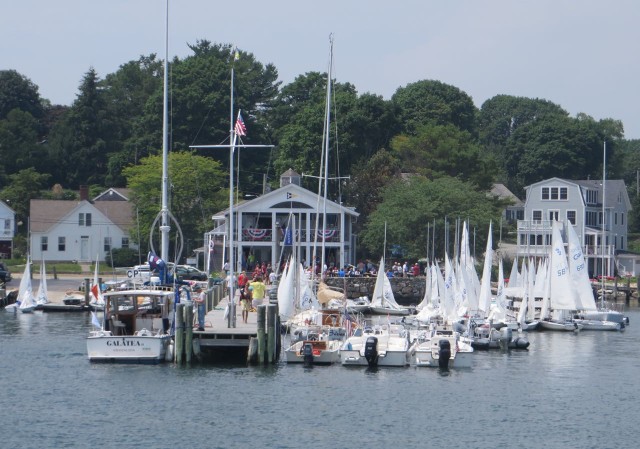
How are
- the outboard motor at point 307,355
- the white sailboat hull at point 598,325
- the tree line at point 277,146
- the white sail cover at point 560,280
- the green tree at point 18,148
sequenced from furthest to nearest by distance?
the green tree at point 18,148
the tree line at point 277,146
the white sailboat hull at point 598,325
the white sail cover at point 560,280
the outboard motor at point 307,355

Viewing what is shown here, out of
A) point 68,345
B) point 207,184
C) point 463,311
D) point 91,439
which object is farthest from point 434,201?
point 91,439

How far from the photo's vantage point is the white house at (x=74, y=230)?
106 meters

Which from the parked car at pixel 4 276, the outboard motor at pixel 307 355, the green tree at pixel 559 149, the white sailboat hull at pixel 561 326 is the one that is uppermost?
the green tree at pixel 559 149

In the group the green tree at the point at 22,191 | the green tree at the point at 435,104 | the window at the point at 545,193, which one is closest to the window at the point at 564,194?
the window at the point at 545,193

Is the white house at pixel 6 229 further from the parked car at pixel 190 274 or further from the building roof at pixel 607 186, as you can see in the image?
the building roof at pixel 607 186

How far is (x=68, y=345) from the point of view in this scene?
5400 centimetres

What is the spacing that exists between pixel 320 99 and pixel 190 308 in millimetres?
80450

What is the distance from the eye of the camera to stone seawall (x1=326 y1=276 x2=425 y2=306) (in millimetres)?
81562

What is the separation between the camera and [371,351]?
47.0 metres

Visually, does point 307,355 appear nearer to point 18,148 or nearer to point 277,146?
point 277,146

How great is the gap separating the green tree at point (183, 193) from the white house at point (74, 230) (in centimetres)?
490

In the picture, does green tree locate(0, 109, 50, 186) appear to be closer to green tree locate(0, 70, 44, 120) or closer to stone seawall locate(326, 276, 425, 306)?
green tree locate(0, 70, 44, 120)

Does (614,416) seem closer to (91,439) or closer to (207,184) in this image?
(91,439)

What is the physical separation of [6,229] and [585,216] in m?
52.5
